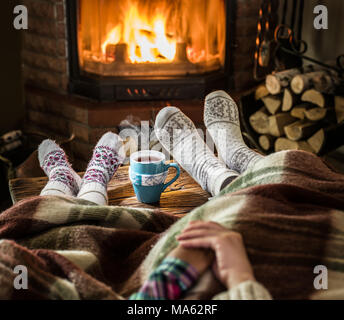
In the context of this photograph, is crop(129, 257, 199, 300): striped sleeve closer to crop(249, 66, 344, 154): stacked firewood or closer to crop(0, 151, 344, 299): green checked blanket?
crop(0, 151, 344, 299): green checked blanket

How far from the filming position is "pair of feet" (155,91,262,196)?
0.97m

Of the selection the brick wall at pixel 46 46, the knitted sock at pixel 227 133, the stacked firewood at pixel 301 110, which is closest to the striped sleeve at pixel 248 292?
the knitted sock at pixel 227 133

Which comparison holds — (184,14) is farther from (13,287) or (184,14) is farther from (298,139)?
(13,287)

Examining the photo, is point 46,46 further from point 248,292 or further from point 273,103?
point 248,292

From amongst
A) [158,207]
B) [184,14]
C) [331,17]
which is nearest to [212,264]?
[158,207]

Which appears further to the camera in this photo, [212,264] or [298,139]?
[298,139]

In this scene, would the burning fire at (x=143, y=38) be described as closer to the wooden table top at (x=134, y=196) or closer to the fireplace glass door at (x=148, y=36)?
the fireplace glass door at (x=148, y=36)

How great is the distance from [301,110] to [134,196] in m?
1.04

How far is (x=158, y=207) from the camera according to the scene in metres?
0.91

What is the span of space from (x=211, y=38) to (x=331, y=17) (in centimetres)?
Answer: 53

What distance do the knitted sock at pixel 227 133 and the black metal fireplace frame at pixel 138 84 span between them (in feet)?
1.63

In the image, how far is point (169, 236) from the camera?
617 millimetres

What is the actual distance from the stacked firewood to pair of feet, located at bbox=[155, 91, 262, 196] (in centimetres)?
54

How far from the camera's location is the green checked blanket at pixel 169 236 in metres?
0.56
